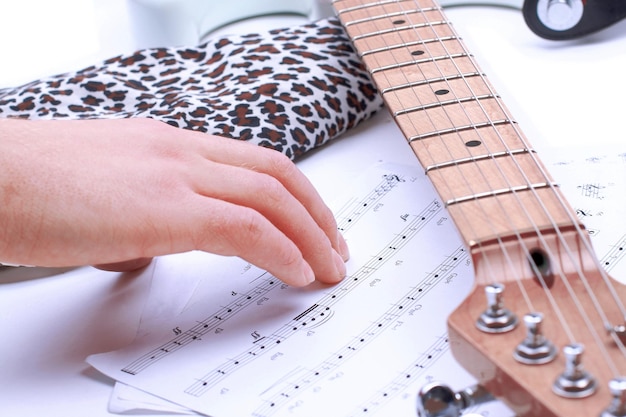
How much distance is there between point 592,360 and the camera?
0.60 m

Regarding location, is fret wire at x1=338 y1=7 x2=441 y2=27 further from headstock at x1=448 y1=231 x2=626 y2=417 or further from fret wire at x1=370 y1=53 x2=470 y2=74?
headstock at x1=448 y1=231 x2=626 y2=417

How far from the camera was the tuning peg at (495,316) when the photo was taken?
2.07 feet

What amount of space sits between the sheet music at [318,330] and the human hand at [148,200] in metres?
0.05

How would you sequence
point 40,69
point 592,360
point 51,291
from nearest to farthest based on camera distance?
point 592,360 → point 51,291 → point 40,69

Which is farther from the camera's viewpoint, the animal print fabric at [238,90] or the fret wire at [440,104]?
the animal print fabric at [238,90]

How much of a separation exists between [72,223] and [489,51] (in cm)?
80

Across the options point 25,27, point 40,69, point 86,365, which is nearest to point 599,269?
point 86,365

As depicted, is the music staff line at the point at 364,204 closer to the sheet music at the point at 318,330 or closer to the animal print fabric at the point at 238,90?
the sheet music at the point at 318,330

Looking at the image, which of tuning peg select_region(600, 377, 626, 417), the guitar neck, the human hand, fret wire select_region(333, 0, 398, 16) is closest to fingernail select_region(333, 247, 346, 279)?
the human hand

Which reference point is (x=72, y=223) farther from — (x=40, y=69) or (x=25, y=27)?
(x=25, y=27)

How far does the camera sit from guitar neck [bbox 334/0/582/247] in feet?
2.43

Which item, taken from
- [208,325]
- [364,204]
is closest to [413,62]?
[364,204]

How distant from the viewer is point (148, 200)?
0.77m

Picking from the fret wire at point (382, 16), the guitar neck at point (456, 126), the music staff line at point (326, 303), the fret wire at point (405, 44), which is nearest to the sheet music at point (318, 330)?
the music staff line at point (326, 303)
